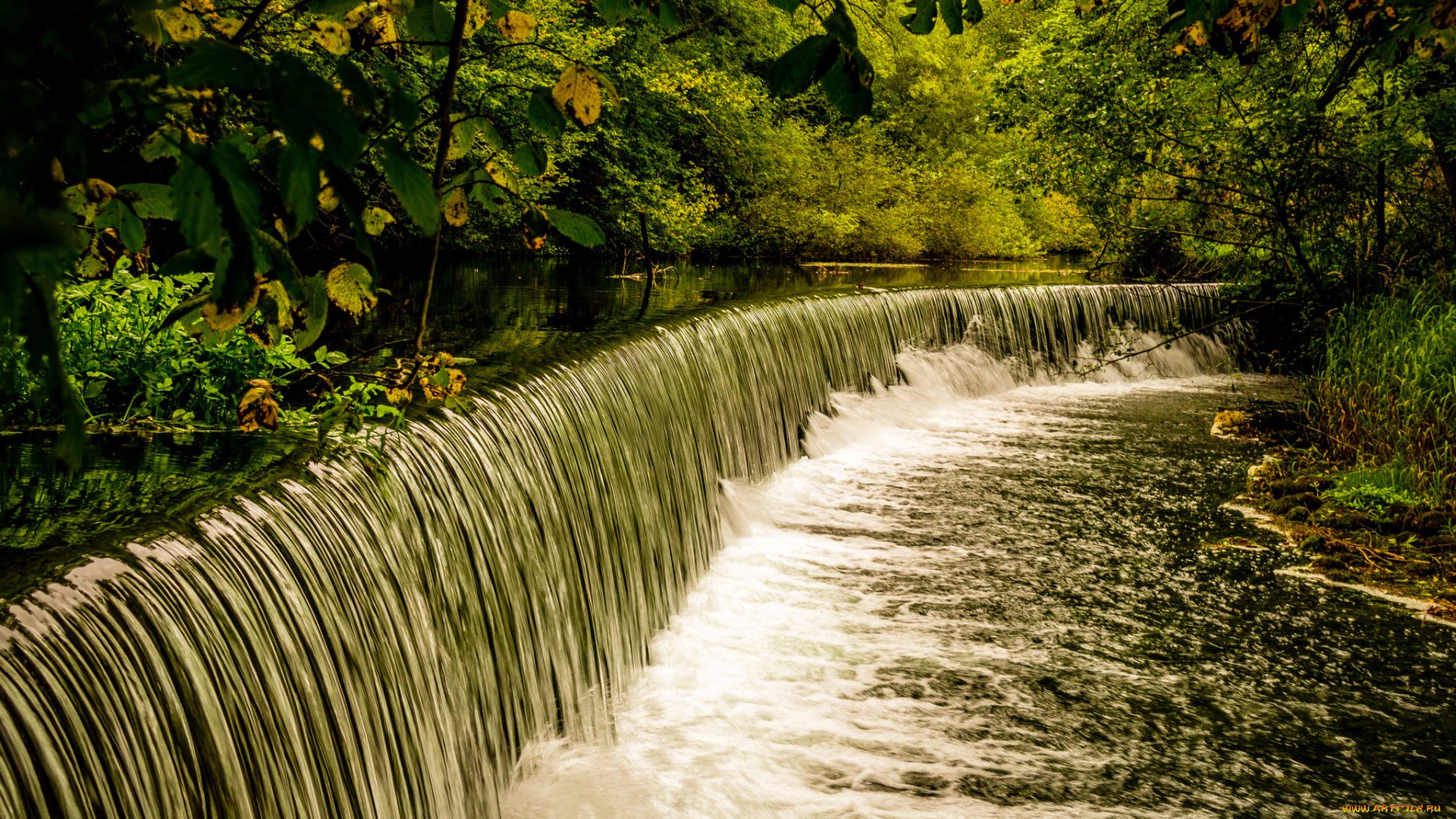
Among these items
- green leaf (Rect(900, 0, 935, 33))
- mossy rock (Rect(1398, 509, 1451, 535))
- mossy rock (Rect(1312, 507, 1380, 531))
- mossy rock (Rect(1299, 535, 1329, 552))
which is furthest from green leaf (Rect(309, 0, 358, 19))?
mossy rock (Rect(1312, 507, 1380, 531))

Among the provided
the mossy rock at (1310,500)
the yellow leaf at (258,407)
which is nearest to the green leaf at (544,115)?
the yellow leaf at (258,407)

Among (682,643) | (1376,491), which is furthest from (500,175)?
(1376,491)

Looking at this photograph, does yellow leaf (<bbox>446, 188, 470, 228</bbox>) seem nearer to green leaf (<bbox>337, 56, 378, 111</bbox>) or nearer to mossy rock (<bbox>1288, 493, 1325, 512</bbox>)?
green leaf (<bbox>337, 56, 378, 111</bbox>)

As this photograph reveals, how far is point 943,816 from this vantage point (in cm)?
415

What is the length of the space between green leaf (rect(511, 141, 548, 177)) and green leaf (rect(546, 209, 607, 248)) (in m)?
0.13

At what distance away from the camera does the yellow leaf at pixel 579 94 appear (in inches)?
85.2

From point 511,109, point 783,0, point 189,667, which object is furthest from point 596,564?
point 511,109

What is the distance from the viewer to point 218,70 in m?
1.01

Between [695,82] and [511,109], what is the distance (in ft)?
17.4

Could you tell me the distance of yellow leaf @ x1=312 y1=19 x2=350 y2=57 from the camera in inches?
99.3

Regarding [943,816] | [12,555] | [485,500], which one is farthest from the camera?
[485,500]

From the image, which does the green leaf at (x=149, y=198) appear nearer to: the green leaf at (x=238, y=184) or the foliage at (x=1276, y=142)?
the green leaf at (x=238, y=184)

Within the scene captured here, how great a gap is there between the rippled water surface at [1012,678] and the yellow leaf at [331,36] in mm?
2902

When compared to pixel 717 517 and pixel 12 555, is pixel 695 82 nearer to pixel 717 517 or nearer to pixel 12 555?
pixel 717 517
